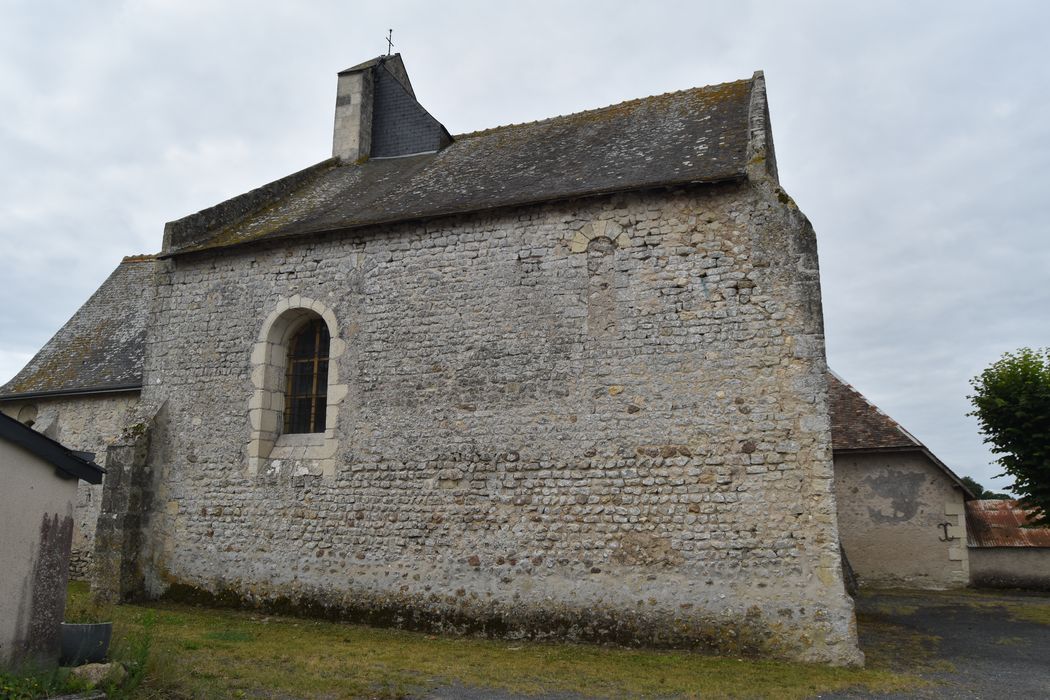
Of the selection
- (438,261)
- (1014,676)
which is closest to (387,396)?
(438,261)

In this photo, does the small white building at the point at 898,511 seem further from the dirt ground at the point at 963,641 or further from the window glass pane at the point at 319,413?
the window glass pane at the point at 319,413

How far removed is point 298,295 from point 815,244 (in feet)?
22.0

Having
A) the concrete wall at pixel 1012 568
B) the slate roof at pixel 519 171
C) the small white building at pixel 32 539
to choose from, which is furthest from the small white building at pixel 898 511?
the small white building at pixel 32 539

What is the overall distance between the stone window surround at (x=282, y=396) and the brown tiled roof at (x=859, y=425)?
9.54 m

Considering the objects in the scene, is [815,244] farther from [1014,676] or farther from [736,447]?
[1014,676]

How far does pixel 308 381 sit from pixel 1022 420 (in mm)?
12091

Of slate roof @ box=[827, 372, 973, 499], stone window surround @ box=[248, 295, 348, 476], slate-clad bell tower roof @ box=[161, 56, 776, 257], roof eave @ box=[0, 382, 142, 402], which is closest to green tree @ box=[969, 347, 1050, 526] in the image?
slate roof @ box=[827, 372, 973, 499]

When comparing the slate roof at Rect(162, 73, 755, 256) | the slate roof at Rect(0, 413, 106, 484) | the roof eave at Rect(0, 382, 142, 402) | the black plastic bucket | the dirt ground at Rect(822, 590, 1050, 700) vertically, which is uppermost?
the slate roof at Rect(162, 73, 755, 256)

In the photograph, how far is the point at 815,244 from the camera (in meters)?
7.89

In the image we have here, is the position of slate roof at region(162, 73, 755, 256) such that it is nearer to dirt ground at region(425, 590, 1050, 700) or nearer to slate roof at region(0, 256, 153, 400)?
slate roof at region(0, 256, 153, 400)

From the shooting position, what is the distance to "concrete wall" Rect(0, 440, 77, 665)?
15.3 ft

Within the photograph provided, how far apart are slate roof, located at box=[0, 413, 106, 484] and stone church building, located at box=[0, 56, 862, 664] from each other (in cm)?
429

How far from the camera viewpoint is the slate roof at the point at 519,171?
9.05 m

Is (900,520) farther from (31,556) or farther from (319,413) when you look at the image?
(31,556)
